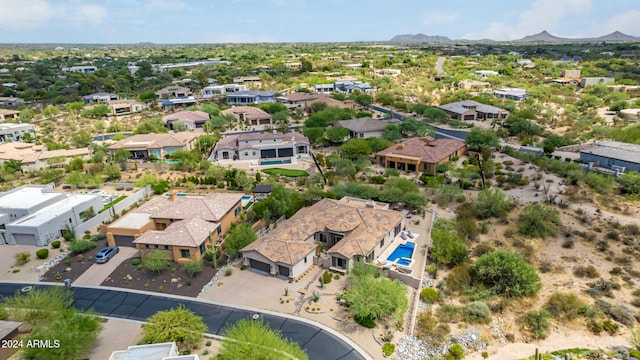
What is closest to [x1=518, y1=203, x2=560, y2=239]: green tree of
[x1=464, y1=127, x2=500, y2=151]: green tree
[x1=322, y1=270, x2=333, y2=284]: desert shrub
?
[x1=322, y1=270, x2=333, y2=284]: desert shrub

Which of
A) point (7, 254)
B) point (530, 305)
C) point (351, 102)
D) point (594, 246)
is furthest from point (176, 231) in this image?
point (351, 102)

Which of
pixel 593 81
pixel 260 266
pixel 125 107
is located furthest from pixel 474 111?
pixel 125 107

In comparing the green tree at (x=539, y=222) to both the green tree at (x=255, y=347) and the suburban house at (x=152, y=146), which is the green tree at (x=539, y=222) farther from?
the suburban house at (x=152, y=146)

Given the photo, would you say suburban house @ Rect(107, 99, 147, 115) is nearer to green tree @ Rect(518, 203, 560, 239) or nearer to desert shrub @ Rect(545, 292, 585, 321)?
green tree @ Rect(518, 203, 560, 239)

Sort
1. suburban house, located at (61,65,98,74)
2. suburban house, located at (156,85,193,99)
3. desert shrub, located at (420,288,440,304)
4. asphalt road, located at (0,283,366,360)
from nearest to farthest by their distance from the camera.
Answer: asphalt road, located at (0,283,366,360) → desert shrub, located at (420,288,440,304) → suburban house, located at (156,85,193,99) → suburban house, located at (61,65,98,74)

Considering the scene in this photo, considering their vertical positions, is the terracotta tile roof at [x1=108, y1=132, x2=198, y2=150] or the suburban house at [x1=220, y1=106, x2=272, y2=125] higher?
the suburban house at [x1=220, y1=106, x2=272, y2=125]

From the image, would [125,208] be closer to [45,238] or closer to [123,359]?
[45,238]
